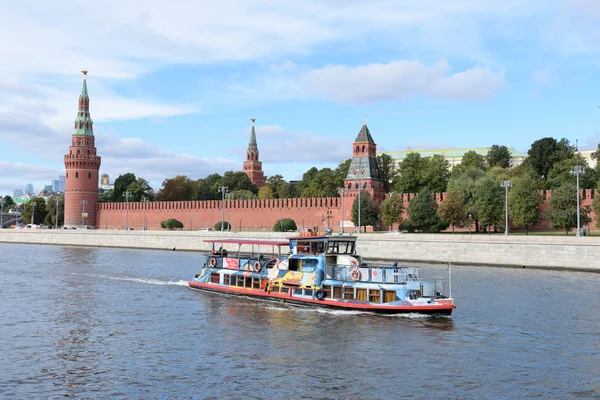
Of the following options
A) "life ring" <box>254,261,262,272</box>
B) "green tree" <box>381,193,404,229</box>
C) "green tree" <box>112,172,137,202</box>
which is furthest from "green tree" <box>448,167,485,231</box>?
"green tree" <box>112,172,137,202</box>

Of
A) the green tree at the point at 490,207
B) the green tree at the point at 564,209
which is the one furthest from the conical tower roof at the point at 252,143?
the green tree at the point at 564,209

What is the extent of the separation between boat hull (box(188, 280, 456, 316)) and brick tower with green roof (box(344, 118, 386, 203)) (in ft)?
173

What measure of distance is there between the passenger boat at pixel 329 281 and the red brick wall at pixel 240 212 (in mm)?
46769

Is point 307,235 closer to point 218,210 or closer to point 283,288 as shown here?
point 283,288

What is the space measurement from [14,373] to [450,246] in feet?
131

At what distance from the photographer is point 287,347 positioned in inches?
915

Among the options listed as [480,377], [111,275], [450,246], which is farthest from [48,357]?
[450,246]

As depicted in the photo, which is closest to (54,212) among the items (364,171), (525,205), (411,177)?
(364,171)

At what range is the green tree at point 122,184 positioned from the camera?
131m

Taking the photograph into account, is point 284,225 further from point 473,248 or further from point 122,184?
point 122,184

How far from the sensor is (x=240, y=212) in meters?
97.5

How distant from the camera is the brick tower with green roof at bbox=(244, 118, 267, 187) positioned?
16312 cm

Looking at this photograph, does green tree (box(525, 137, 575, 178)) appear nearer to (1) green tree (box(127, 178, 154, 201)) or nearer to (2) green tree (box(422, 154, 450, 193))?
(2) green tree (box(422, 154, 450, 193))

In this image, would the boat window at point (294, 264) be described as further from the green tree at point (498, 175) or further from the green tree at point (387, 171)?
the green tree at point (387, 171)
